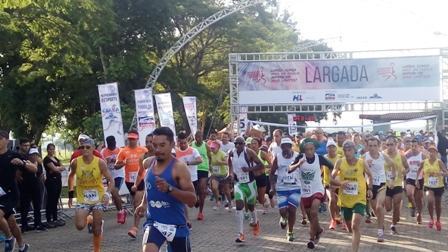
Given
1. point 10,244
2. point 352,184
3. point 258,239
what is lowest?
point 258,239

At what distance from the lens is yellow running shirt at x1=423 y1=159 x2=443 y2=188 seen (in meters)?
13.5

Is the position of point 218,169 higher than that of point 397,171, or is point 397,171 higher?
point 397,171

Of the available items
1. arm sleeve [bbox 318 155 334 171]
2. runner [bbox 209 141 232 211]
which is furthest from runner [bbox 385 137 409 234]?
runner [bbox 209 141 232 211]

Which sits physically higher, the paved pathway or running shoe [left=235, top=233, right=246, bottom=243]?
running shoe [left=235, top=233, right=246, bottom=243]

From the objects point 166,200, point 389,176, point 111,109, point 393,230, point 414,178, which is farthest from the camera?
point 111,109

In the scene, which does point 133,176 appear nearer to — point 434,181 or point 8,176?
point 8,176

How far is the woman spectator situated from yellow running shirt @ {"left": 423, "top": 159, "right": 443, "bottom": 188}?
7.75 m

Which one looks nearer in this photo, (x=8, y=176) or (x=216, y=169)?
(x=8, y=176)

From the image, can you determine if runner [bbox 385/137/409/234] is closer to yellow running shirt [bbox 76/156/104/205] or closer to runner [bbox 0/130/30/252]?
yellow running shirt [bbox 76/156/104/205]

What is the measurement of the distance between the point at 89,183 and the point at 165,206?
12.9 ft

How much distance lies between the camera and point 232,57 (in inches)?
1139

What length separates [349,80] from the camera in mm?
28266

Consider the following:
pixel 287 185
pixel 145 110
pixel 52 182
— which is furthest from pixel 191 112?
pixel 287 185

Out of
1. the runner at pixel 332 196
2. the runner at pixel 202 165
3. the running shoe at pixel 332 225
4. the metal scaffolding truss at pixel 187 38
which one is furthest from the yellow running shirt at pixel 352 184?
the metal scaffolding truss at pixel 187 38
